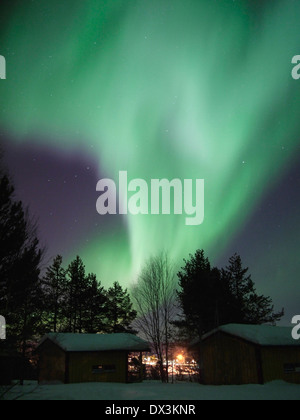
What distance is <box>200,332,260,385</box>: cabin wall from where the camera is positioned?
21250 millimetres

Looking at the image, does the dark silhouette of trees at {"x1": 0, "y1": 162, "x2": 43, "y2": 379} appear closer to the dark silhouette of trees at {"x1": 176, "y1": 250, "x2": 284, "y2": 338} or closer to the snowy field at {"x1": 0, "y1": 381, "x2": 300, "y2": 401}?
the snowy field at {"x1": 0, "y1": 381, "x2": 300, "y2": 401}

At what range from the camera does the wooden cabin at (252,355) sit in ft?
68.4

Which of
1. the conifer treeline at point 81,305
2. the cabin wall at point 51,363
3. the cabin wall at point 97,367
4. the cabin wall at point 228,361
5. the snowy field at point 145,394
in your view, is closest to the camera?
the snowy field at point 145,394

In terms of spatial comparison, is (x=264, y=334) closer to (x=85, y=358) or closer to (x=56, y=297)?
(x=85, y=358)

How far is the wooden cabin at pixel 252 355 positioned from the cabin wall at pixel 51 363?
11.5 meters

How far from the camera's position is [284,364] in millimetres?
21297

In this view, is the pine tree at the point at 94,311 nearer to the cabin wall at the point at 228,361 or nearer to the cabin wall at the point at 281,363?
the cabin wall at the point at 228,361

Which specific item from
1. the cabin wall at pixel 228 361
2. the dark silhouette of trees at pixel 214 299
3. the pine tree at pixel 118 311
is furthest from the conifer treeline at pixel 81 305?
the cabin wall at pixel 228 361

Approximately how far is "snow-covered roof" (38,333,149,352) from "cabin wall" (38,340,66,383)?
0.65m

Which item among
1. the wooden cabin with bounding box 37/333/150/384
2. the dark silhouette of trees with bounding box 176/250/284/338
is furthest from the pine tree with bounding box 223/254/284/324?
the wooden cabin with bounding box 37/333/150/384

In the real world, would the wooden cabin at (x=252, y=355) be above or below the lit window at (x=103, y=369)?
above

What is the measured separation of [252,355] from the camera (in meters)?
21.3
